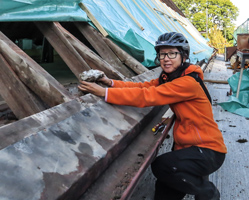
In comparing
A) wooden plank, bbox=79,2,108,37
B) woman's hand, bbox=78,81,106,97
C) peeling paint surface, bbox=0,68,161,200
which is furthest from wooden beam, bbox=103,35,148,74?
peeling paint surface, bbox=0,68,161,200

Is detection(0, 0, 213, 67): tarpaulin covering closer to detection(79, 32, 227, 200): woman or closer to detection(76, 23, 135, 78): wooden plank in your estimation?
detection(76, 23, 135, 78): wooden plank

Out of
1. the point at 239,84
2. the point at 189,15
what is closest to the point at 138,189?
the point at 239,84

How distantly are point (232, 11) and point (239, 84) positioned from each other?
54.3m

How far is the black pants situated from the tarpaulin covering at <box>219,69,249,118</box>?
2.93 m

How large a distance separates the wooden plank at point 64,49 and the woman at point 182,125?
64 cm

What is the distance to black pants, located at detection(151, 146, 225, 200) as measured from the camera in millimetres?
1906

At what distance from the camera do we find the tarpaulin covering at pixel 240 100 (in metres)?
4.67

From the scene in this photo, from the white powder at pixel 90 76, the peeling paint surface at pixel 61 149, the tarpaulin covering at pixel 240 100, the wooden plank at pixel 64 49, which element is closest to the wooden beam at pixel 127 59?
the wooden plank at pixel 64 49

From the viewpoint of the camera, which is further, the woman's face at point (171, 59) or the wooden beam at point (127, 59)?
the wooden beam at point (127, 59)

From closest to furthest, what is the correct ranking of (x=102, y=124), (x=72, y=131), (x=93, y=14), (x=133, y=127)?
(x=72, y=131)
(x=102, y=124)
(x=133, y=127)
(x=93, y=14)

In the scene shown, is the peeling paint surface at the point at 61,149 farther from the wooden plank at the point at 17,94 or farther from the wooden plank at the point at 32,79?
the wooden plank at the point at 17,94

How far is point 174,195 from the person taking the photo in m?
2.12

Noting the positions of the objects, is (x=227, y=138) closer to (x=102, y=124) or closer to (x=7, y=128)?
(x=102, y=124)

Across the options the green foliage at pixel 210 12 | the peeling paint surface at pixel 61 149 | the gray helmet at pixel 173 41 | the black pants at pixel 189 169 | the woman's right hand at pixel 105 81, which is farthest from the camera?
the green foliage at pixel 210 12
